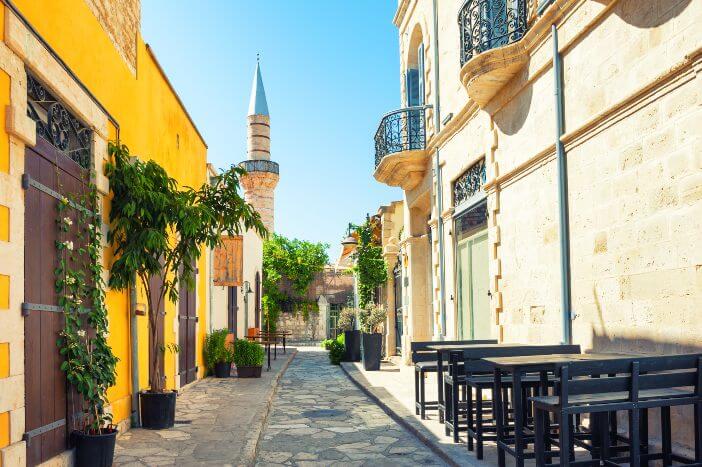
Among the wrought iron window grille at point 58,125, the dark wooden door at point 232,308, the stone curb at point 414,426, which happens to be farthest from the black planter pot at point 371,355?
the wrought iron window grille at point 58,125

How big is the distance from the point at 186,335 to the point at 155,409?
12.7 feet

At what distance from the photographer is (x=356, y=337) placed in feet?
59.1

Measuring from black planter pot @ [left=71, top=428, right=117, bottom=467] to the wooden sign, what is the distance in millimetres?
7898

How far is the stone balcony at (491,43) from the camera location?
324 inches

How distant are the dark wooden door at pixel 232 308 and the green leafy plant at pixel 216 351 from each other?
3835mm

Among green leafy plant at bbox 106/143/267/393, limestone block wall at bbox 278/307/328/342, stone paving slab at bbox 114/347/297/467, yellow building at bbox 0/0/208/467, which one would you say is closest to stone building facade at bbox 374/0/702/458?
stone paving slab at bbox 114/347/297/467

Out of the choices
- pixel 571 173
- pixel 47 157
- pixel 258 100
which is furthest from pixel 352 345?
pixel 258 100

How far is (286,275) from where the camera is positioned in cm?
3566

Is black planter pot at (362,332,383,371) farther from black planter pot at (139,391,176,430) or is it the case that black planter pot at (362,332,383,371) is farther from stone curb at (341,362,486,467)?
black planter pot at (139,391,176,430)

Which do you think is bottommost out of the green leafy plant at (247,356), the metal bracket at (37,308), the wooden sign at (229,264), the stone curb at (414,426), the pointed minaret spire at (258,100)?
the stone curb at (414,426)

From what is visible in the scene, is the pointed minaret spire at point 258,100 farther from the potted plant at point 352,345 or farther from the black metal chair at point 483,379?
the black metal chair at point 483,379

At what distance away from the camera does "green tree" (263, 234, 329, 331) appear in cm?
3434

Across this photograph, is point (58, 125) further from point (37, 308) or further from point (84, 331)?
point (84, 331)

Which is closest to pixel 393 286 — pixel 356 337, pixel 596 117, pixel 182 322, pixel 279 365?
pixel 356 337
